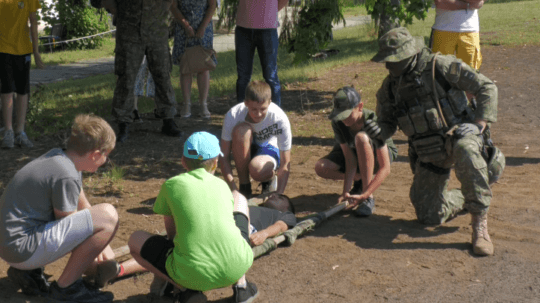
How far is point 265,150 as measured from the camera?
5.46 meters

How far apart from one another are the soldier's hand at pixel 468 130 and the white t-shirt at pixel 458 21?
2.44 m

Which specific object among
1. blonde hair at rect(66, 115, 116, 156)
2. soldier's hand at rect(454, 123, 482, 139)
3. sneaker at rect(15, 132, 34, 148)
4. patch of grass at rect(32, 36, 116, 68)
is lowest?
sneaker at rect(15, 132, 34, 148)

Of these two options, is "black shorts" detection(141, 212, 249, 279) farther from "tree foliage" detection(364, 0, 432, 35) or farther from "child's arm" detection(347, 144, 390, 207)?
"tree foliage" detection(364, 0, 432, 35)

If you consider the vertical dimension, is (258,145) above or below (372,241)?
above

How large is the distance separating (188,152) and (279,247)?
1279mm

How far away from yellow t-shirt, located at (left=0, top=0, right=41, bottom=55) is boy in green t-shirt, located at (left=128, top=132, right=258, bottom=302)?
4.14 meters

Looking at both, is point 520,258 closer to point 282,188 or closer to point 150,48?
point 282,188

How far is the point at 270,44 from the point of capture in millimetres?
7496

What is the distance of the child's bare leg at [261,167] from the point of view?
5289 mm

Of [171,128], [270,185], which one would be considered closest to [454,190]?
[270,185]

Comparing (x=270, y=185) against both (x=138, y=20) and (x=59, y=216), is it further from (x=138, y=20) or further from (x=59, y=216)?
(x=138, y=20)

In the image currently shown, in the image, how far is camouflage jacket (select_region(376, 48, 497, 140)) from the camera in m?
4.60

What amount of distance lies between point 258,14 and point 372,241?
3.65 m

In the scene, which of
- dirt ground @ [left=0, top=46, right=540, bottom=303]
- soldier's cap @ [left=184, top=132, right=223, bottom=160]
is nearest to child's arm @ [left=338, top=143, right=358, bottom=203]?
dirt ground @ [left=0, top=46, right=540, bottom=303]
